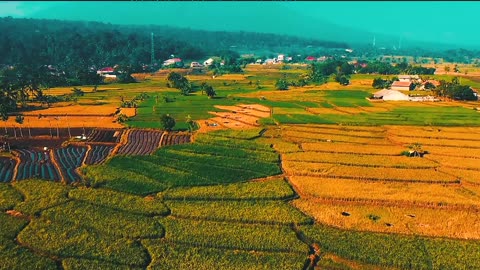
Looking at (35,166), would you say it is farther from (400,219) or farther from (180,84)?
(180,84)

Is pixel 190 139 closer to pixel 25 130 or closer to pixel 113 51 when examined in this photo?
pixel 25 130

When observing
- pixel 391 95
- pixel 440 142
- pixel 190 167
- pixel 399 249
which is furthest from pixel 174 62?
pixel 399 249

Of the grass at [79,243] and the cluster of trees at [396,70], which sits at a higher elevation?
Answer: the cluster of trees at [396,70]

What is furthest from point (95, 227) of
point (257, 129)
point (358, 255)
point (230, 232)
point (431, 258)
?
point (257, 129)

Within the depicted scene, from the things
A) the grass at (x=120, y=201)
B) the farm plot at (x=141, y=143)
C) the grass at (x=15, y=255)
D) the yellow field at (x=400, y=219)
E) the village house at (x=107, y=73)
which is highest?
the village house at (x=107, y=73)

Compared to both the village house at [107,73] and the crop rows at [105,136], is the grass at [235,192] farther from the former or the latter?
the village house at [107,73]

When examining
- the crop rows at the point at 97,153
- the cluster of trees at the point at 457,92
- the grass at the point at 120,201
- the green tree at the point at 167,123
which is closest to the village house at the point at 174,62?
the cluster of trees at the point at 457,92
